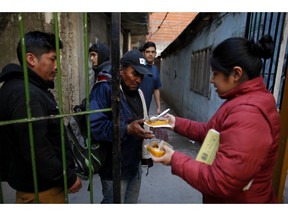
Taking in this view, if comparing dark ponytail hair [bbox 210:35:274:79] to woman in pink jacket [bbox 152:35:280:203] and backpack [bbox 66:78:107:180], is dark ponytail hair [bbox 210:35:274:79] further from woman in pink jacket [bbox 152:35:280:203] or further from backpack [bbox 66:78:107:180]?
backpack [bbox 66:78:107:180]

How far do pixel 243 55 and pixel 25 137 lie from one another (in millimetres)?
1299

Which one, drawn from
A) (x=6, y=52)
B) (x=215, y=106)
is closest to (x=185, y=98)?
(x=215, y=106)

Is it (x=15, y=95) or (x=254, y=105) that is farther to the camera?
(x=15, y=95)

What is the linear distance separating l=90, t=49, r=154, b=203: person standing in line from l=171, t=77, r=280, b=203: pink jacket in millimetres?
577

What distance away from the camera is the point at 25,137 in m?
1.29

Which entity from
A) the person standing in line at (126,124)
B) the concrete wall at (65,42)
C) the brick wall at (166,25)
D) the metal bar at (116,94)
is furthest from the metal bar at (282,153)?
the brick wall at (166,25)

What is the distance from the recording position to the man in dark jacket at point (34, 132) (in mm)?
1278

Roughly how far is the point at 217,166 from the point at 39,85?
117 centimetres

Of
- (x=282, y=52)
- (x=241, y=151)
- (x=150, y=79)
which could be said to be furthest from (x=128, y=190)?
(x=150, y=79)

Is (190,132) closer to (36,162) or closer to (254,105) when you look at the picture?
(254,105)

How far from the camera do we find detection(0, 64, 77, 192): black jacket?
1271mm

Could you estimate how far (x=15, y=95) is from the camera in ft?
4.13
